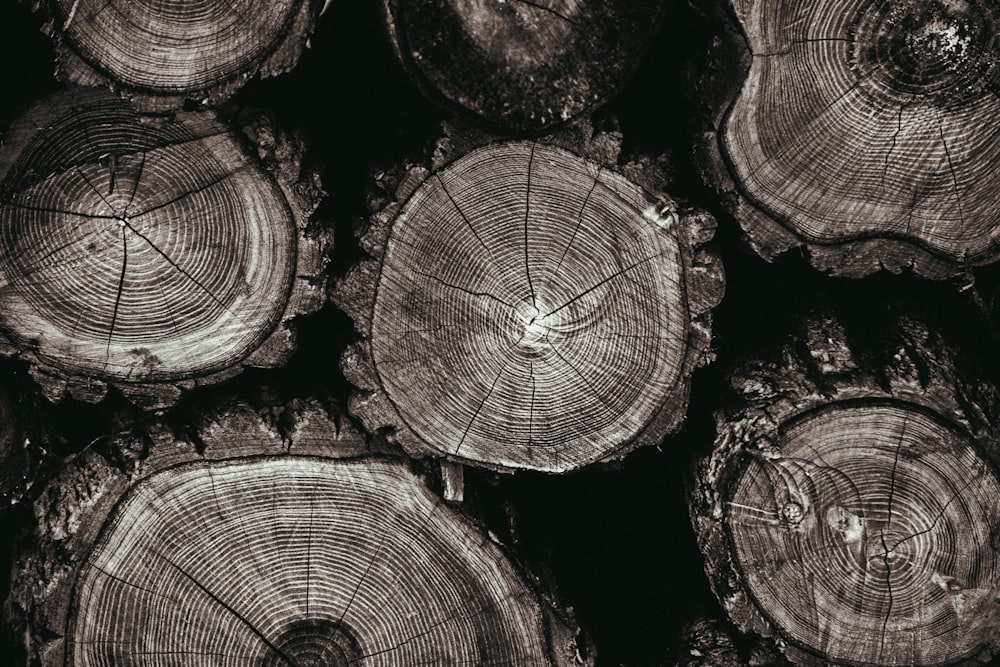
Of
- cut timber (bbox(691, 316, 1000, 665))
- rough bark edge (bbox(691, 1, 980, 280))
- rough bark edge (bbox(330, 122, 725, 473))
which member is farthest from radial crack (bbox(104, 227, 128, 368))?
cut timber (bbox(691, 316, 1000, 665))

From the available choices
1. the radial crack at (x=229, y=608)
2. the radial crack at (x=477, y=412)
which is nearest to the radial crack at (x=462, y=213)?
the radial crack at (x=477, y=412)

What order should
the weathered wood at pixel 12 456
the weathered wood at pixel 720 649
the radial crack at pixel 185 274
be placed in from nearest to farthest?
the radial crack at pixel 185 274, the weathered wood at pixel 12 456, the weathered wood at pixel 720 649

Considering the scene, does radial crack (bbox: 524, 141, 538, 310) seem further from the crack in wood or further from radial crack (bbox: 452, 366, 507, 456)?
radial crack (bbox: 452, 366, 507, 456)

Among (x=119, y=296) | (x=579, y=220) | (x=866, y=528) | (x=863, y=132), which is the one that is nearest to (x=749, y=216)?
(x=863, y=132)

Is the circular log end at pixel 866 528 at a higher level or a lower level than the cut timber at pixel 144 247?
lower

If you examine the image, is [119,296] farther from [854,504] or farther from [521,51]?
[854,504]

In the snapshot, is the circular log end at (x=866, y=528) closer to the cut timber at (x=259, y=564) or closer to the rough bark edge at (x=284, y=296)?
the cut timber at (x=259, y=564)
